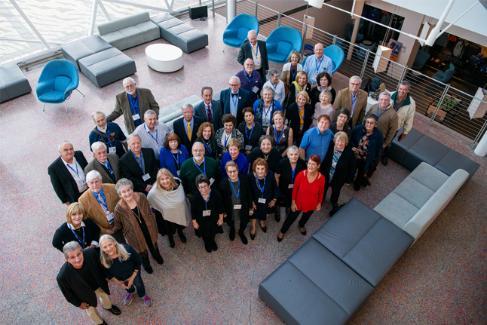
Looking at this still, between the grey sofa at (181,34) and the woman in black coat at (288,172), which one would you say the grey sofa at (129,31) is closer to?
the grey sofa at (181,34)

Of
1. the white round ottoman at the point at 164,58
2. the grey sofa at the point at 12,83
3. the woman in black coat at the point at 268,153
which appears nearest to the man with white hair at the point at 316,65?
the woman in black coat at the point at 268,153

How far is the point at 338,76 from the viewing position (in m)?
9.45

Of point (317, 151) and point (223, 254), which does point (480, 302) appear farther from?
point (223, 254)

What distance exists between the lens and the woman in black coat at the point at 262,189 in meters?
4.66

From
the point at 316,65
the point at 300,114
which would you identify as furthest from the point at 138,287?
the point at 316,65

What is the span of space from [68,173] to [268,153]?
112 inches

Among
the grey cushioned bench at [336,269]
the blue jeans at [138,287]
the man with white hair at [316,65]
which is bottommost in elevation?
the blue jeans at [138,287]

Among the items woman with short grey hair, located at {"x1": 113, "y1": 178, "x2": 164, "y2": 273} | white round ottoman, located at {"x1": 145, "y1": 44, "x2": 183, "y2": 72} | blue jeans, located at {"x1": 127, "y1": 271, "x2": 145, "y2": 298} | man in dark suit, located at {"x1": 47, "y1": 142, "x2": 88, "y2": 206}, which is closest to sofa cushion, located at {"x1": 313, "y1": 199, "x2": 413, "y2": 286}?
woman with short grey hair, located at {"x1": 113, "y1": 178, "x2": 164, "y2": 273}

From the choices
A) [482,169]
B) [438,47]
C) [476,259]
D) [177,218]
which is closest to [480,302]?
[476,259]

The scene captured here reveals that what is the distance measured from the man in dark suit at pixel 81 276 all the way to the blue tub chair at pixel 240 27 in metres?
7.62

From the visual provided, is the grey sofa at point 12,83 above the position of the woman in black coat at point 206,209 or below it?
below

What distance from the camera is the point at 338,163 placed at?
5293 mm

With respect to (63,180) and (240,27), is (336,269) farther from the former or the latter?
(240,27)

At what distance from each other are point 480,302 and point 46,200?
7.01 metres
